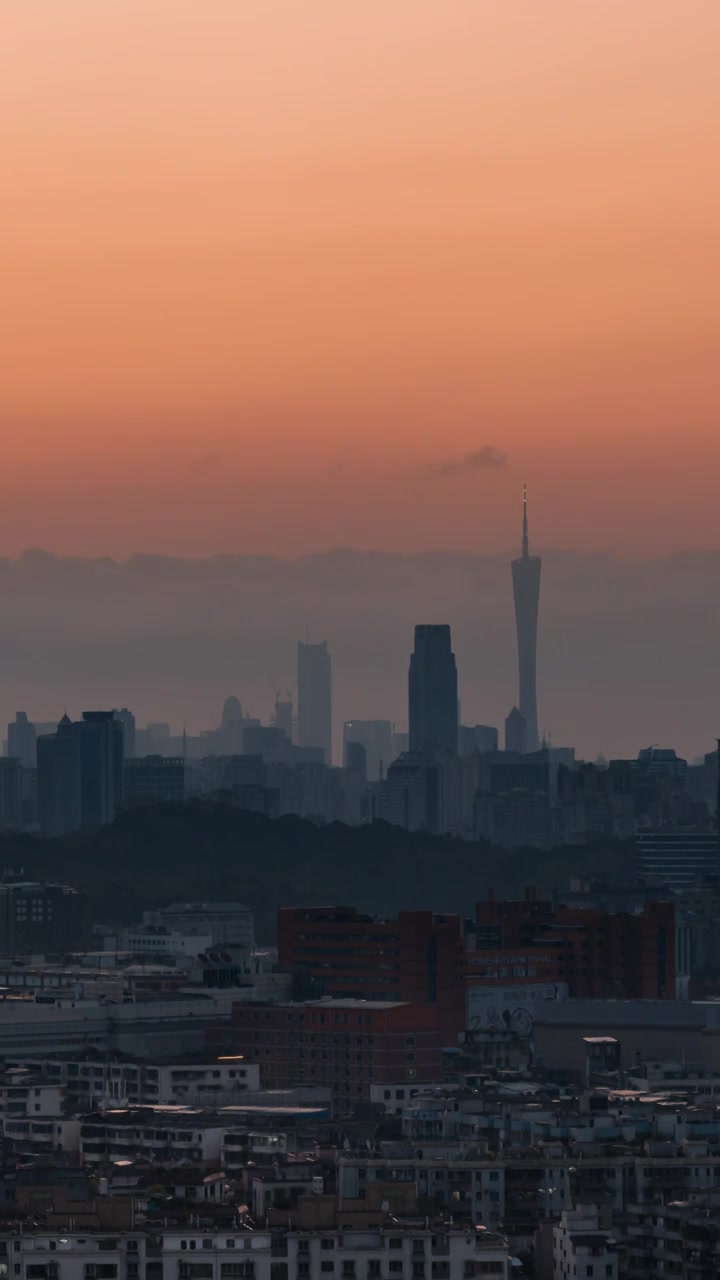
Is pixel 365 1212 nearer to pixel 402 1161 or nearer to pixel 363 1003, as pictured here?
pixel 402 1161

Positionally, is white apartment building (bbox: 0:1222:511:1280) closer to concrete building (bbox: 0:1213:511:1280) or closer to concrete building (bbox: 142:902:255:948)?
concrete building (bbox: 0:1213:511:1280)

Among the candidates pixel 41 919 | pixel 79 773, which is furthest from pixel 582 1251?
pixel 79 773

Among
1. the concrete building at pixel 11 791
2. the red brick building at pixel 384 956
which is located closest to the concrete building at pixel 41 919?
the red brick building at pixel 384 956

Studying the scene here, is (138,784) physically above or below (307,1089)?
above

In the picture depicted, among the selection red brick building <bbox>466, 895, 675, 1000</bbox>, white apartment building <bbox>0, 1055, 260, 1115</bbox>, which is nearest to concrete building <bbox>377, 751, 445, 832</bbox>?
red brick building <bbox>466, 895, 675, 1000</bbox>

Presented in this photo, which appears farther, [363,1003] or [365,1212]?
[363,1003]

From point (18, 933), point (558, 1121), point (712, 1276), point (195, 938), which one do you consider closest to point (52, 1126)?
point (558, 1121)
